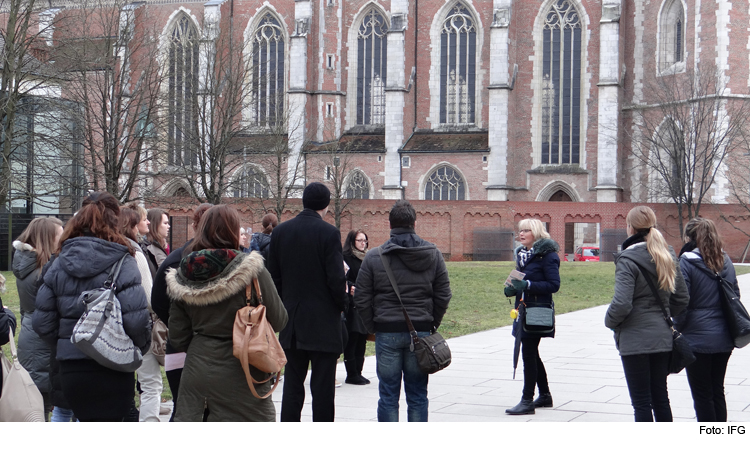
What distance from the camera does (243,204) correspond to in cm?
3828

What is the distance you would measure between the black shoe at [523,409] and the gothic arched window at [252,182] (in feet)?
81.2

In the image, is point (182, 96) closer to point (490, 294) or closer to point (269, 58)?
point (269, 58)

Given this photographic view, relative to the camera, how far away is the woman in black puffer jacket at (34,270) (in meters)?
6.07

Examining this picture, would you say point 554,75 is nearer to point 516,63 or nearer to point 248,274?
point 516,63

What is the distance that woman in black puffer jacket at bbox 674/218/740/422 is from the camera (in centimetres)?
588

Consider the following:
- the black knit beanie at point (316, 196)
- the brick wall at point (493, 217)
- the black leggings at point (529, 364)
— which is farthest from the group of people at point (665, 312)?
the brick wall at point (493, 217)

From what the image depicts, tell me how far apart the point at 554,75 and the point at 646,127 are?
4.89 meters

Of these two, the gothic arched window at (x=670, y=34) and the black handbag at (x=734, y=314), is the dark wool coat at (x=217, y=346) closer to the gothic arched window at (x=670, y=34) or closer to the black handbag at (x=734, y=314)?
the black handbag at (x=734, y=314)

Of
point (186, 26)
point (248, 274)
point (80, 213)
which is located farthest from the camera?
point (186, 26)

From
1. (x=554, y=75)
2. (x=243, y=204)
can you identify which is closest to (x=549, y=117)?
(x=554, y=75)

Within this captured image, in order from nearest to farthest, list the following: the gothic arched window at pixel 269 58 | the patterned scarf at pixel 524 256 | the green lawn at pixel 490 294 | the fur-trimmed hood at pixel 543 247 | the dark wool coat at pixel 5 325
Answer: the dark wool coat at pixel 5 325, the fur-trimmed hood at pixel 543 247, the patterned scarf at pixel 524 256, the green lawn at pixel 490 294, the gothic arched window at pixel 269 58

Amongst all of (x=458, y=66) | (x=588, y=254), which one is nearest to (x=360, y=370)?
(x=588, y=254)

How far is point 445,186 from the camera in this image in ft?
131

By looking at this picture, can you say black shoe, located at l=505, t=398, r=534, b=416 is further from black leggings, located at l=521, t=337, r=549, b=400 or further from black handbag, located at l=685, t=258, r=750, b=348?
black handbag, located at l=685, t=258, r=750, b=348
